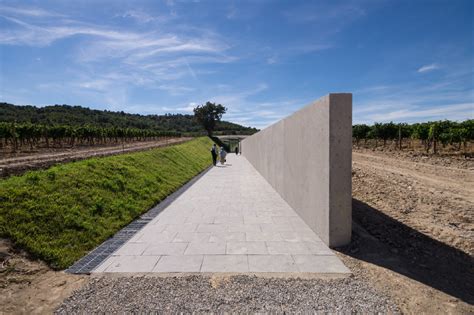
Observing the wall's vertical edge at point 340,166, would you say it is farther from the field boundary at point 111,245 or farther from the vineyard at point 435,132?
the vineyard at point 435,132

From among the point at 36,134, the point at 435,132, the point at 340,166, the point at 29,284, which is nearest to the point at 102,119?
the point at 36,134

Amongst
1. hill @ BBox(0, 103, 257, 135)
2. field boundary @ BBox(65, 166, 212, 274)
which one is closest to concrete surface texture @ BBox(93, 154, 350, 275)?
field boundary @ BBox(65, 166, 212, 274)

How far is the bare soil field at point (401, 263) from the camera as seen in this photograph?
9.71 feet

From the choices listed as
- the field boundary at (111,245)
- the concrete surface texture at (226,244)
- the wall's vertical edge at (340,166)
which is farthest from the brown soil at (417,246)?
the field boundary at (111,245)

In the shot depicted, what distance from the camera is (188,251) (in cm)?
421

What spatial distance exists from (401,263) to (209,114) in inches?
2394

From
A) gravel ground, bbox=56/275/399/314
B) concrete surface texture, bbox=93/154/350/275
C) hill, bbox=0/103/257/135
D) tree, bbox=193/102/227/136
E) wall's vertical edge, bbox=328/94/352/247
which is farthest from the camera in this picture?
tree, bbox=193/102/227/136

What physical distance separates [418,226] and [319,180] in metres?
2.56

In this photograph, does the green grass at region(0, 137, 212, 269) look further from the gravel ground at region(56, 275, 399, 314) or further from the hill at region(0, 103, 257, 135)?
the hill at region(0, 103, 257, 135)

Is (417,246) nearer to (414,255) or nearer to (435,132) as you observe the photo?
(414,255)

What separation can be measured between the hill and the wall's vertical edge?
54133 mm

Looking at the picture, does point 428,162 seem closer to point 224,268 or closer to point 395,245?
point 395,245

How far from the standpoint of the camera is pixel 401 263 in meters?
3.76

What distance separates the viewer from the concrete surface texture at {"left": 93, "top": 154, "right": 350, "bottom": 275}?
3.68 meters
